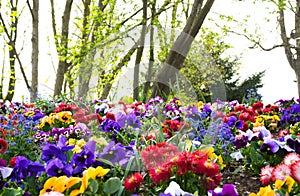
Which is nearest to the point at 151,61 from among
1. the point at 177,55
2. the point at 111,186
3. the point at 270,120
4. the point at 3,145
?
the point at 177,55

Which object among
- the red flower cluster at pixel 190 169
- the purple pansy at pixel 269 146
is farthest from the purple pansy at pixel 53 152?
the purple pansy at pixel 269 146

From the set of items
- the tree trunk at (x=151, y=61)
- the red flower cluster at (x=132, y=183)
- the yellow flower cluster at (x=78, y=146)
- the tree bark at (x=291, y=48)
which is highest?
the tree bark at (x=291, y=48)

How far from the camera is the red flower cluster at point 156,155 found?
238cm

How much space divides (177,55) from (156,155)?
4815 millimetres

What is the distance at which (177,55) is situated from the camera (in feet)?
23.2

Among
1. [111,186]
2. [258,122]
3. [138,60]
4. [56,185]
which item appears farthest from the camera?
[138,60]

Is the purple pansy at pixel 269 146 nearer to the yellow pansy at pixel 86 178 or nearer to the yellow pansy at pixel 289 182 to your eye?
the yellow pansy at pixel 289 182

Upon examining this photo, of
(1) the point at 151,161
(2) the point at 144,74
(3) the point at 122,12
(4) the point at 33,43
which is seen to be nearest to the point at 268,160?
(1) the point at 151,161

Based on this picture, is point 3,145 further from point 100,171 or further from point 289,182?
point 289,182

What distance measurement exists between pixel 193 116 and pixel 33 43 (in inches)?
277

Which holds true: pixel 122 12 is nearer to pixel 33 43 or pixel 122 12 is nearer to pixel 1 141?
pixel 33 43

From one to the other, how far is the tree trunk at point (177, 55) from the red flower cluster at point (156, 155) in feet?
13.7

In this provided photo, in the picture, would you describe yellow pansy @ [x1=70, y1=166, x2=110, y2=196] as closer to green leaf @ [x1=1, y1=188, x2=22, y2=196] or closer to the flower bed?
the flower bed

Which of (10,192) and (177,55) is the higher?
(177,55)
